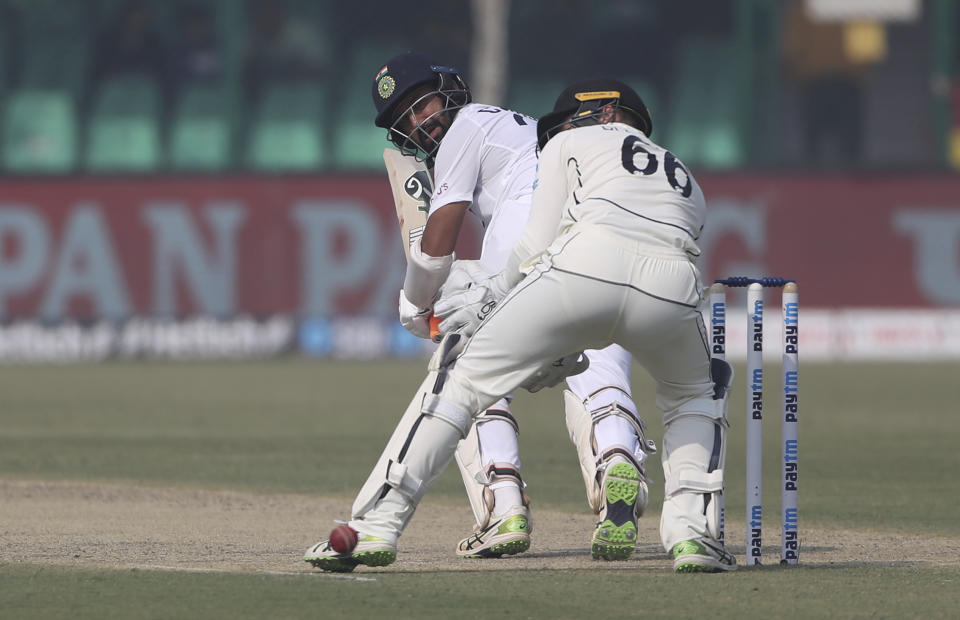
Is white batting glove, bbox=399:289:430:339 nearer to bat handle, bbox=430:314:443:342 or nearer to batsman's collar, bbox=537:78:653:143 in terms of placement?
bat handle, bbox=430:314:443:342

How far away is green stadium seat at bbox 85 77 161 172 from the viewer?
25453mm

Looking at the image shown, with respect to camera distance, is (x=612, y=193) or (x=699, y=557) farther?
(x=699, y=557)

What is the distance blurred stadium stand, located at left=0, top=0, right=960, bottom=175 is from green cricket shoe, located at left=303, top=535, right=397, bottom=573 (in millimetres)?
19673

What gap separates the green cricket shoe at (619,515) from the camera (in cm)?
630

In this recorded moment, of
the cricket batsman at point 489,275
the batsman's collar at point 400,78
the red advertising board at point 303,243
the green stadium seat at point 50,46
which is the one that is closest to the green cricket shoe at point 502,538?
the cricket batsman at point 489,275

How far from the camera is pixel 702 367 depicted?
6031mm

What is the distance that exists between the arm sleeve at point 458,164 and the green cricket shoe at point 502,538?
4.03 feet

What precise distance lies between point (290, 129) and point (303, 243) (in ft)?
8.04

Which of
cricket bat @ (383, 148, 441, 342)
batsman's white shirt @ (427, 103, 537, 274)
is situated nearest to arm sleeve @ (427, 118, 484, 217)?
batsman's white shirt @ (427, 103, 537, 274)

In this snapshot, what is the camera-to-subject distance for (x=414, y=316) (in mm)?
6855

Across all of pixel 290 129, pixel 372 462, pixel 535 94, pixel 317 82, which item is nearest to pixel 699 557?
pixel 372 462

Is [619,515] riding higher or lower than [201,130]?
lower

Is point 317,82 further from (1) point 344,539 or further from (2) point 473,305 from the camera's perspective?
(1) point 344,539

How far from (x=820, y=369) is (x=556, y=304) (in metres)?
16.0
